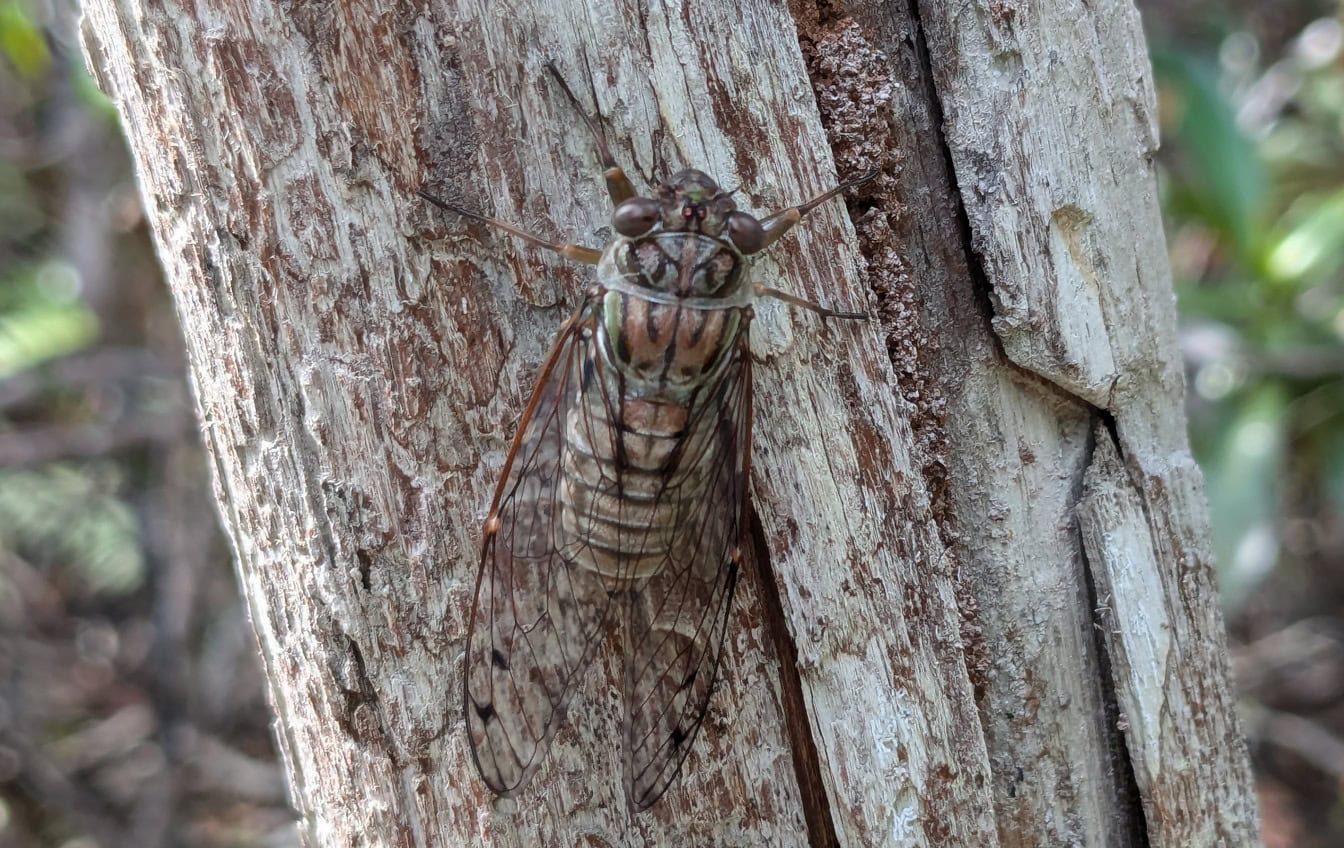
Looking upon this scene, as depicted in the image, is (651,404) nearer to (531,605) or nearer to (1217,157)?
(531,605)

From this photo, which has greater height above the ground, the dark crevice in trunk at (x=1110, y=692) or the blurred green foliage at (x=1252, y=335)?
the blurred green foliage at (x=1252, y=335)

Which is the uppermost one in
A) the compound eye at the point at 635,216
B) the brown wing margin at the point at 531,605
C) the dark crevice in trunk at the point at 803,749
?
the compound eye at the point at 635,216

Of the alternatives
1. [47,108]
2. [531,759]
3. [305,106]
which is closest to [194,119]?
[305,106]

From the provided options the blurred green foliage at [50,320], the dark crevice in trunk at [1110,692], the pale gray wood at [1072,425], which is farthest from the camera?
the blurred green foliage at [50,320]

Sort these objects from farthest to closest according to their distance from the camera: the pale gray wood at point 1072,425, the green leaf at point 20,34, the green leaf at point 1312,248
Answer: the green leaf at point 1312,248 → the green leaf at point 20,34 → the pale gray wood at point 1072,425

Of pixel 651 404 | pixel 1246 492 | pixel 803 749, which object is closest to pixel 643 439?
pixel 651 404

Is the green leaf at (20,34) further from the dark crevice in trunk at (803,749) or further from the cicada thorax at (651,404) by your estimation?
the dark crevice in trunk at (803,749)

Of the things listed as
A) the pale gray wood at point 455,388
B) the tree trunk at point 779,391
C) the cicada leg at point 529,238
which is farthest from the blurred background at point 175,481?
the cicada leg at point 529,238
